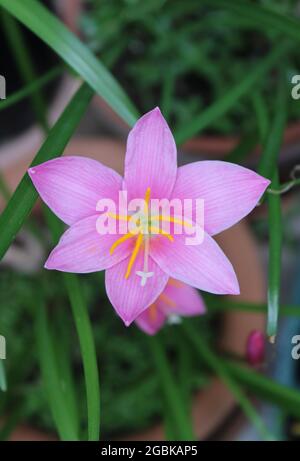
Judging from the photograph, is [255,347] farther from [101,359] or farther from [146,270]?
[101,359]

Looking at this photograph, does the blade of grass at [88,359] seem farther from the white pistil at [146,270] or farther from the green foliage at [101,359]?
the green foliage at [101,359]

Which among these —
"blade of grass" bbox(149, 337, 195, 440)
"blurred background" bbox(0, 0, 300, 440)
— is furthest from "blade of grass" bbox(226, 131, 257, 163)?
"blade of grass" bbox(149, 337, 195, 440)

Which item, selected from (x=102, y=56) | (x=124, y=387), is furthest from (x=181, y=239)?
(x=124, y=387)

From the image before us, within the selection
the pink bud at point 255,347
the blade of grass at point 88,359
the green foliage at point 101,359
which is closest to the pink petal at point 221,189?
the blade of grass at point 88,359

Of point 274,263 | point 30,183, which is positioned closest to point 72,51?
point 30,183

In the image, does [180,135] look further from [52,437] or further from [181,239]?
[52,437]

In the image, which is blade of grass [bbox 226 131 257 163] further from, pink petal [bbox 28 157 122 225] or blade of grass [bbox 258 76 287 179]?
pink petal [bbox 28 157 122 225]
